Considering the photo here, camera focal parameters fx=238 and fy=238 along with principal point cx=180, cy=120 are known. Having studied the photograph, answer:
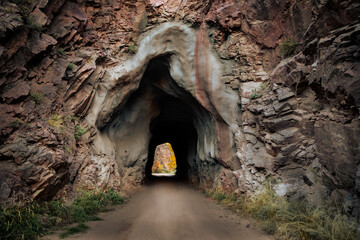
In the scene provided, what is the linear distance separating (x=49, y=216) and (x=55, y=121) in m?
2.81

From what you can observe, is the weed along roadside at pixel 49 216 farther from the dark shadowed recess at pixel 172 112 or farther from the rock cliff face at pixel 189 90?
the dark shadowed recess at pixel 172 112

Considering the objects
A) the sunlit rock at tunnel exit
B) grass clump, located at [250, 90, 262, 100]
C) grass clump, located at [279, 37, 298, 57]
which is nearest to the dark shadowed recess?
grass clump, located at [250, 90, 262, 100]

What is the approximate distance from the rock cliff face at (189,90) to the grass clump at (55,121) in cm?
4

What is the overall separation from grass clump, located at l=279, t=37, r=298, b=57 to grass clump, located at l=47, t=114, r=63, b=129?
7595mm

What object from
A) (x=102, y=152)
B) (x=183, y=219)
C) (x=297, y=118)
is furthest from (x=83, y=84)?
(x=297, y=118)

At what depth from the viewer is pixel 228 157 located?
9828 mm

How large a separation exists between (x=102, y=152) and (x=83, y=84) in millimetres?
2719

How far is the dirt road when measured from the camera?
15.9 feet

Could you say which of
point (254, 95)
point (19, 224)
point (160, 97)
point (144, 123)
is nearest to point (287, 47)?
point (254, 95)

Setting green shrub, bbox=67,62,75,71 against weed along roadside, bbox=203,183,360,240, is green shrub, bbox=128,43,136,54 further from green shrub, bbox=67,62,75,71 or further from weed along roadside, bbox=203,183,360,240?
weed along roadside, bbox=203,183,360,240

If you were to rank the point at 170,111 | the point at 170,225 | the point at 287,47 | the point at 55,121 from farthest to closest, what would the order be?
the point at 170,111 → the point at 287,47 → the point at 55,121 → the point at 170,225

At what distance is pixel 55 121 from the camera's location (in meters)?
7.08

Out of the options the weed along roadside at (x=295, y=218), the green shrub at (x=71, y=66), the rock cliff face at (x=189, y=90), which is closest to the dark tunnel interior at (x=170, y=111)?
the rock cliff face at (x=189, y=90)

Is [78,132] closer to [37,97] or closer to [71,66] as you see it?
[37,97]
